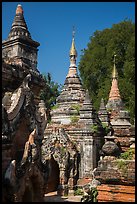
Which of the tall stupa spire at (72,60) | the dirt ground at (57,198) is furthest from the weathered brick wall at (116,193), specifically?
the tall stupa spire at (72,60)

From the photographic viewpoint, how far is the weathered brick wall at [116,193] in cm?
655

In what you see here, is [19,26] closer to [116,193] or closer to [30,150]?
[30,150]

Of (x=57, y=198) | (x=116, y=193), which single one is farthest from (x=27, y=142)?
(x=57, y=198)

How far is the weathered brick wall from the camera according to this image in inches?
258

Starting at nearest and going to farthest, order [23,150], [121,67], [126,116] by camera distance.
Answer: [23,150]
[126,116]
[121,67]

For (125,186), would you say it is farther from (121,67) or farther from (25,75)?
(121,67)

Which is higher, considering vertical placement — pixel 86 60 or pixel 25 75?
pixel 86 60

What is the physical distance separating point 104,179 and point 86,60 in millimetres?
28753

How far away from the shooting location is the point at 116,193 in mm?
6691

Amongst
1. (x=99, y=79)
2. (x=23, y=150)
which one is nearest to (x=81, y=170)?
(x=23, y=150)

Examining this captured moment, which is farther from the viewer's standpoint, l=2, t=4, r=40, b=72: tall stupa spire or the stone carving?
l=2, t=4, r=40, b=72: tall stupa spire

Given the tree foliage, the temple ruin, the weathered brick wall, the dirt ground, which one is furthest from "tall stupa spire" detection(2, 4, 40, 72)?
the tree foliage

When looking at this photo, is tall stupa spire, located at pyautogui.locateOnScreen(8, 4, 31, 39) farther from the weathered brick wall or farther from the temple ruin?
the weathered brick wall

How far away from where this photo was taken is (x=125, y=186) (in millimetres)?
6691
